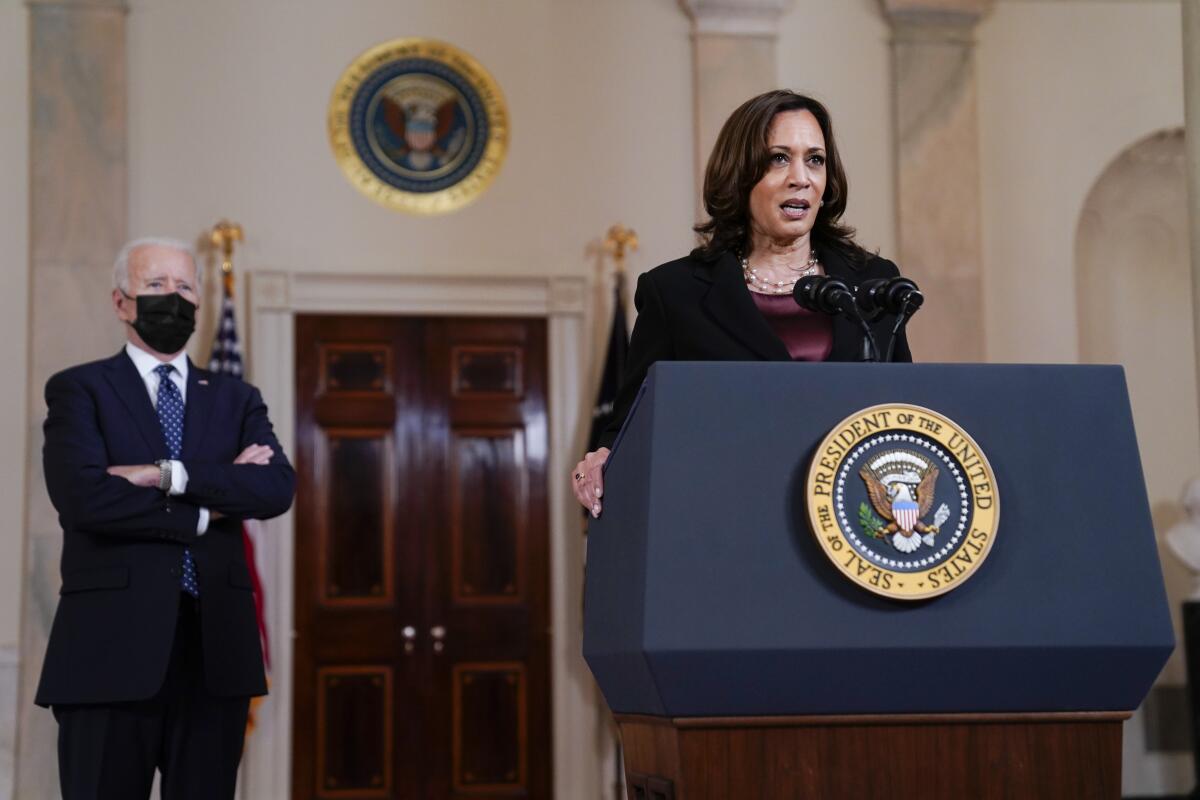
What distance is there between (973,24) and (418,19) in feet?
9.97

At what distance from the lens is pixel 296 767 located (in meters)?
7.66

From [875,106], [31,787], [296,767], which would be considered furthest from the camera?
[875,106]

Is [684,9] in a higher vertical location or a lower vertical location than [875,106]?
higher

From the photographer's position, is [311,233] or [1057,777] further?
[311,233]

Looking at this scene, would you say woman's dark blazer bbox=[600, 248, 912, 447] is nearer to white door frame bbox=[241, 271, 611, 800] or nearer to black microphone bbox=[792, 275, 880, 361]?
black microphone bbox=[792, 275, 880, 361]

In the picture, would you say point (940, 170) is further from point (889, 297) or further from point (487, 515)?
point (889, 297)

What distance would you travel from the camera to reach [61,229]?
746cm

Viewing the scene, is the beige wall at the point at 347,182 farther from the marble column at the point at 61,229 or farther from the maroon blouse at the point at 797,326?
the maroon blouse at the point at 797,326

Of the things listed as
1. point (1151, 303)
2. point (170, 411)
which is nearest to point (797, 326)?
point (170, 411)

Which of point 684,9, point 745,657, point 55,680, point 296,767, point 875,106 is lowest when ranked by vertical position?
point 296,767

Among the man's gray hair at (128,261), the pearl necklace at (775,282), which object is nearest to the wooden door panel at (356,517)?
the man's gray hair at (128,261)

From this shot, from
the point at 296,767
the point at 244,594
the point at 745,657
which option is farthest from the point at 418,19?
the point at 745,657

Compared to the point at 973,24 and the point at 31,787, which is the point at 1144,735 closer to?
the point at 973,24

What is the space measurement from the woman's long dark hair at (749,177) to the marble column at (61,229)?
5.46 metres
